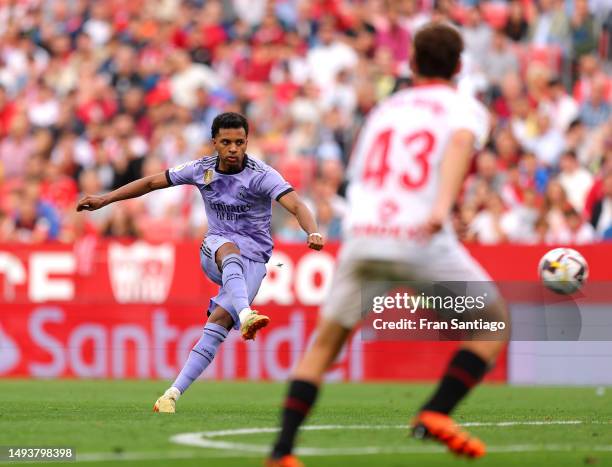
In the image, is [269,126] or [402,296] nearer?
[402,296]

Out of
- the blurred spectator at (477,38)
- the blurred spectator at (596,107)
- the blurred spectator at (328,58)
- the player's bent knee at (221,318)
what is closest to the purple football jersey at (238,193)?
the player's bent knee at (221,318)

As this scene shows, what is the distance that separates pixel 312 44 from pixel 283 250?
225 inches

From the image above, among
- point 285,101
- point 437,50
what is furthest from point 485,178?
point 437,50

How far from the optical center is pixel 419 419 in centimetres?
726

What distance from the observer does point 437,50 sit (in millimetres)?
7270

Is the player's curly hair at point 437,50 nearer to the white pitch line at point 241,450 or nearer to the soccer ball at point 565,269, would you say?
the white pitch line at point 241,450

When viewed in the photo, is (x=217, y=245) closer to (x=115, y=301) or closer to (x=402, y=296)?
(x=402, y=296)

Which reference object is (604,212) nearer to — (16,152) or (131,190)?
(131,190)

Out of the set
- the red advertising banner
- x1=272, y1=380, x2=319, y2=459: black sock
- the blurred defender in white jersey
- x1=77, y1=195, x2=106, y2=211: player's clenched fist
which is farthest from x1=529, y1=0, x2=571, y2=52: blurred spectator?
x1=272, y1=380, x2=319, y2=459: black sock

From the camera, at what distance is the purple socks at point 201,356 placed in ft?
36.4

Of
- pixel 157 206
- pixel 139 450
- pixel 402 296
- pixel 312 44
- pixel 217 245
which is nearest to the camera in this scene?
pixel 139 450

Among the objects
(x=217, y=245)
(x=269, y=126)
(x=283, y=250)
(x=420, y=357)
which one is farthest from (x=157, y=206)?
(x=217, y=245)

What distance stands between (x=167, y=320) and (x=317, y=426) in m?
8.99

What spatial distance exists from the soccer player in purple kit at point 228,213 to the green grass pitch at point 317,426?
61 cm
